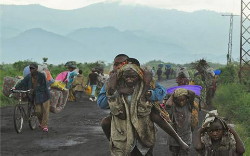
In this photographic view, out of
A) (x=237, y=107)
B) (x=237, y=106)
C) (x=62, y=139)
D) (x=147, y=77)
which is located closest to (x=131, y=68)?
(x=147, y=77)

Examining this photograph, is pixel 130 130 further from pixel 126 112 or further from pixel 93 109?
pixel 93 109

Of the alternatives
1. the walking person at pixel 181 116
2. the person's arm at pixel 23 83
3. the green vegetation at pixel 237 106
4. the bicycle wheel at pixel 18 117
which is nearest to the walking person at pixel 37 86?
the person's arm at pixel 23 83

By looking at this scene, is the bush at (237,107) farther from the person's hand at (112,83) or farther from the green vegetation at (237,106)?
the person's hand at (112,83)

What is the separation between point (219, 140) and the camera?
222 inches

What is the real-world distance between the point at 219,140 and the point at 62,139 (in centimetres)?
739

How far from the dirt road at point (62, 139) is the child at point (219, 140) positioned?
4.76 m

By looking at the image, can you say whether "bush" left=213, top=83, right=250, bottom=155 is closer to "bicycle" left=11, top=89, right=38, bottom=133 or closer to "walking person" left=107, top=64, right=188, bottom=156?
"walking person" left=107, top=64, right=188, bottom=156

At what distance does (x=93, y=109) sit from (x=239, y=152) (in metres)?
15.4

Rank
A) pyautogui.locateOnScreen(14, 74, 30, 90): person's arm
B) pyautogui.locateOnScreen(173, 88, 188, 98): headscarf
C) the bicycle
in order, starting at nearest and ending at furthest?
pyautogui.locateOnScreen(173, 88, 188, 98): headscarf → pyautogui.locateOnScreen(14, 74, 30, 90): person's arm → the bicycle

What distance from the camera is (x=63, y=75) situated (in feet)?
75.6

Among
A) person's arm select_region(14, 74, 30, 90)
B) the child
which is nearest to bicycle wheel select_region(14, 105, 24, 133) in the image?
person's arm select_region(14, 74, 30, 90)

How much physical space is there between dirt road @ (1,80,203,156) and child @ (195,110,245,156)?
187 inches

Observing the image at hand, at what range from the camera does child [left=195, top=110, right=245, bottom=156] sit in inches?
220

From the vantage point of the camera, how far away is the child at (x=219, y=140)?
18.3 feet
